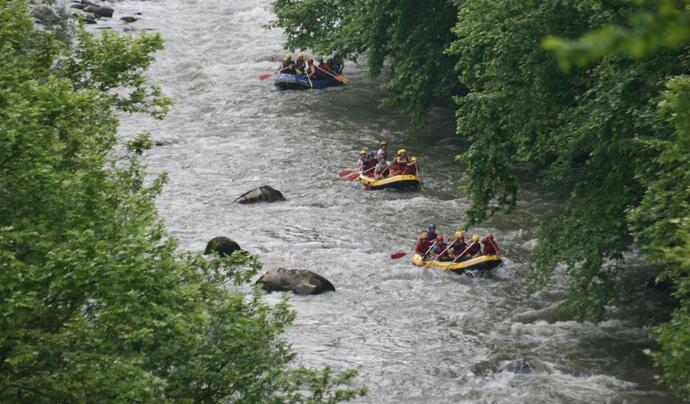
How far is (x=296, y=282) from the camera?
22.3m

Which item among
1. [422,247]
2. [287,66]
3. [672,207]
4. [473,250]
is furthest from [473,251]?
[287,66]

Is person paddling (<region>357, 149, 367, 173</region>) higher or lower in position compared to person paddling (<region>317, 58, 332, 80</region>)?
lower

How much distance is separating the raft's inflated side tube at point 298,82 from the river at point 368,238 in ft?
1.47

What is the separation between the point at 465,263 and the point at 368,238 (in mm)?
3327

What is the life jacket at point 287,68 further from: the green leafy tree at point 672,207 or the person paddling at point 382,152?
the green leafy tree at point 672,207

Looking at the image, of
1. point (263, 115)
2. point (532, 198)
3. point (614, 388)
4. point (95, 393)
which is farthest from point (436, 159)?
point (95, 393)

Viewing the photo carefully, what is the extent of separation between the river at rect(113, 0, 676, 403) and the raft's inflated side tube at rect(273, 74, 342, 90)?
45 centimetres

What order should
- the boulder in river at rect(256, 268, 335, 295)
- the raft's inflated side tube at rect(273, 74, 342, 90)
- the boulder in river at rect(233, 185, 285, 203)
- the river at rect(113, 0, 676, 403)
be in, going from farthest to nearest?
the raft's inflated side tube at rect(273, 74, 342, 90)
the boulder in river at rect(233, 185, 285, 203)
the boulder in river at rect(256, 268, 335, 295)
the river at rect(113, 0, 676, 403)

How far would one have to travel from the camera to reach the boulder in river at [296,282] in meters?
→ 22.0

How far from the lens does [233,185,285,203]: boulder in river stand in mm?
29094

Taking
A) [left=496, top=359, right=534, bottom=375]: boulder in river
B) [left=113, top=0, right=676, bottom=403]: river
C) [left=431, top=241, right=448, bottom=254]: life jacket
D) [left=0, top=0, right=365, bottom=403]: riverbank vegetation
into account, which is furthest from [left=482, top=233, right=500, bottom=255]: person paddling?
[left=0, top=0, right=365, bottom=403]: riverbank vegetation

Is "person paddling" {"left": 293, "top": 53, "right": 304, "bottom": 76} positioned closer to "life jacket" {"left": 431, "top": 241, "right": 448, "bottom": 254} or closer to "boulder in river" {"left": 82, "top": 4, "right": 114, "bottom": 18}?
"boulder in river" {"left": 82, "top": 4, "right": 114, "bottom": 18}

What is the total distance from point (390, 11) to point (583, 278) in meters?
17.3

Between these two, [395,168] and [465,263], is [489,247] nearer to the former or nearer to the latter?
[465,263]
